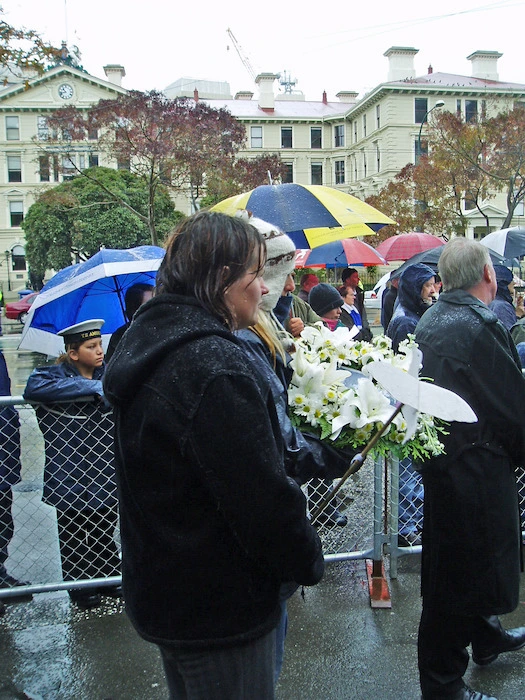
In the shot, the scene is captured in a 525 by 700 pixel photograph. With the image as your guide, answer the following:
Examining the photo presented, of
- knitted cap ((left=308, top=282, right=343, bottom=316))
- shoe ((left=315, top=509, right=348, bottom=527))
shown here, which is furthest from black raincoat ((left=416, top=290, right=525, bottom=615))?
knitted cap ((left=308, top=282, right=343, bottom=316))

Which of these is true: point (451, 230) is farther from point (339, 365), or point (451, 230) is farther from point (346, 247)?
point (339, 365)

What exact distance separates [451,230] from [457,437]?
31.7 meters

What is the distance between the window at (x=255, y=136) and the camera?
60750mm

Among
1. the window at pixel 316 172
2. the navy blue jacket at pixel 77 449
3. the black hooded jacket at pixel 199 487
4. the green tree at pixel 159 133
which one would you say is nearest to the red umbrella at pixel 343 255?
the navy blue jacket at pixel 77 449

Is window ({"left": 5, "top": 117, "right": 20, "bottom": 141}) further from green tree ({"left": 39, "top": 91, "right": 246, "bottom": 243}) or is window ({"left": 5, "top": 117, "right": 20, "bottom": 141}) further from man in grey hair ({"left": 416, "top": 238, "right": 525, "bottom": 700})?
man in grey hair ({"left": 416, "top": 238, "right": 525, "bottom": 700})

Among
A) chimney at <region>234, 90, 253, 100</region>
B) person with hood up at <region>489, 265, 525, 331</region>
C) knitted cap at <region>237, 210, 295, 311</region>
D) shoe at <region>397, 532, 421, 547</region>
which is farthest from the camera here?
chimney at <region>234, 90, 253, 100</region>

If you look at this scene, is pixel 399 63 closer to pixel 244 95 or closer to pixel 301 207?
pixel 244 95

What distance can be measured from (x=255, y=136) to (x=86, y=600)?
202 feet

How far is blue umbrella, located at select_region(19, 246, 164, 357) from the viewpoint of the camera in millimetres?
4680

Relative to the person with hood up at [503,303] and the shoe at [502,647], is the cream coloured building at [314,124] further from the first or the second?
the shoe at [502,647]

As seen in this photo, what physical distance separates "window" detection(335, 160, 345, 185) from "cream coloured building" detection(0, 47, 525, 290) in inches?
3.9

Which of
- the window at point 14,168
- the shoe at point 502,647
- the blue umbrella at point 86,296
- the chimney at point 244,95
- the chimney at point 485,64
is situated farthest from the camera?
the chimney at point 244,95

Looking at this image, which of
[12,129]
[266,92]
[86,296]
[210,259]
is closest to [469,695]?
[210,259]

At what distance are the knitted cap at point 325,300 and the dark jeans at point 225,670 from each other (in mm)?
5221
